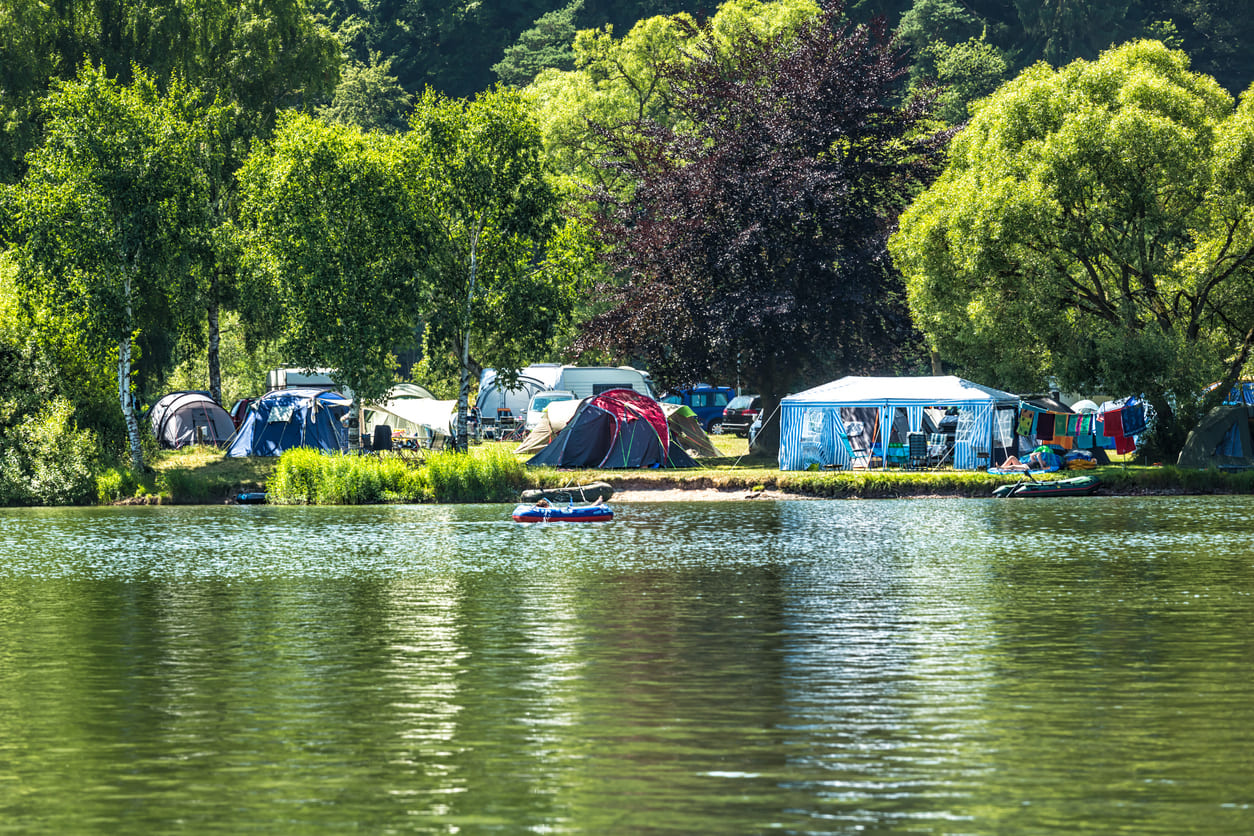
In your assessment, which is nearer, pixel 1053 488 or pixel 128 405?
pixel 1053 488

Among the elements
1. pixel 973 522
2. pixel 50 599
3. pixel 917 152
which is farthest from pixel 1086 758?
pixel 917 152

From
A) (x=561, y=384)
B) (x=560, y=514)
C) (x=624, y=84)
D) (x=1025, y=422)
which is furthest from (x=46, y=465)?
(x=624, y=84)

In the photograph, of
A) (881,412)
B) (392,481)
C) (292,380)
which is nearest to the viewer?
(392,481)

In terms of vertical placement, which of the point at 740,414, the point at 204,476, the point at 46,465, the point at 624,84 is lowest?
the point at 204,476

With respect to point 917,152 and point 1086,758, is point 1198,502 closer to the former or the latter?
point 917,152

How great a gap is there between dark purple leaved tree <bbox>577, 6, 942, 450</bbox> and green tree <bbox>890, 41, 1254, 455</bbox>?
3438 mm

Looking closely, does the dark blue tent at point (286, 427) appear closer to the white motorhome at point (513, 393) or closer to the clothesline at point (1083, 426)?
the white motorhome at point (513, 393)

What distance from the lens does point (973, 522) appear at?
35.0 meters

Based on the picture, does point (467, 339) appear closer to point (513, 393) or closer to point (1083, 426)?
point (513, 393)

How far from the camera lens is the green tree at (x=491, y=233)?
4897 cm

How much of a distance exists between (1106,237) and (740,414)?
2274cm

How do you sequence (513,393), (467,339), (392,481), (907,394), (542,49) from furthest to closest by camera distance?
1. (542,49)
2. (513,393)
3. (467,339)
4. (907,394)
5. (392,481)

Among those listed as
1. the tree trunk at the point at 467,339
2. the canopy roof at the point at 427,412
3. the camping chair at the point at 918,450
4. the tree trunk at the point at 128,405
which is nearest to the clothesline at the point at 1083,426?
the camping chair at the point at 918,450

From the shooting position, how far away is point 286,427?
50.7 meters
